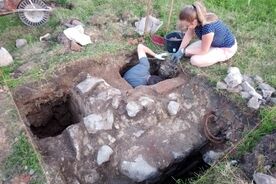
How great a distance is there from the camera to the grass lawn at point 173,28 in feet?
19.2

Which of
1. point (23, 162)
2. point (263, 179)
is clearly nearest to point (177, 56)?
point (263, 179)

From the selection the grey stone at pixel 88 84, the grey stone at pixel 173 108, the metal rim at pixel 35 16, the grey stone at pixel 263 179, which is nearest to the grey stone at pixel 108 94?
the grey stone at pixel 88 84

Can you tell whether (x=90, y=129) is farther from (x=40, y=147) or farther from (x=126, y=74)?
(x=126, y=74)

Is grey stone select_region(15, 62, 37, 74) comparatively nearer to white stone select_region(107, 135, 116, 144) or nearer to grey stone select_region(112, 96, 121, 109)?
grey stone select_region(112, 96, 121, 109)

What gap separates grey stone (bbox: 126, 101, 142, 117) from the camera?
534cm

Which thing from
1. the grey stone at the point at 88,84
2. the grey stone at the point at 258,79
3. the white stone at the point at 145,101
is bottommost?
the grey stone at the point at 88,84

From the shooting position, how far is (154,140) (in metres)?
5.30

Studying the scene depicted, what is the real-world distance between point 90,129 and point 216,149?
62.3 inches

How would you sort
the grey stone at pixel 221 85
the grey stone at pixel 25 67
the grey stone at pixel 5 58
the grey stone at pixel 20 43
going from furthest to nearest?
the grey stone at pixel 20 43
the grey stone at pixel 5 58
the grey stone at pixel 25 67
the grey stone at pixel 221 85

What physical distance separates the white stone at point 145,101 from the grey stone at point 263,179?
1.60 meters

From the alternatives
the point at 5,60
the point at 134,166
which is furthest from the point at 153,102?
the point at 5,60

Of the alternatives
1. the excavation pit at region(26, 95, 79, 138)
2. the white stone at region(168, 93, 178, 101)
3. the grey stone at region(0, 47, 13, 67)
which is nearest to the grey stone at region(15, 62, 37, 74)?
the grey stone at region(0, 47, 13, 67)

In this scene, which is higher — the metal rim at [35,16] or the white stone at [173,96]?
the white stone at [173,96]

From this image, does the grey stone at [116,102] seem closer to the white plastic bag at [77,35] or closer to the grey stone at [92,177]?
the grey stone at [92,177]
